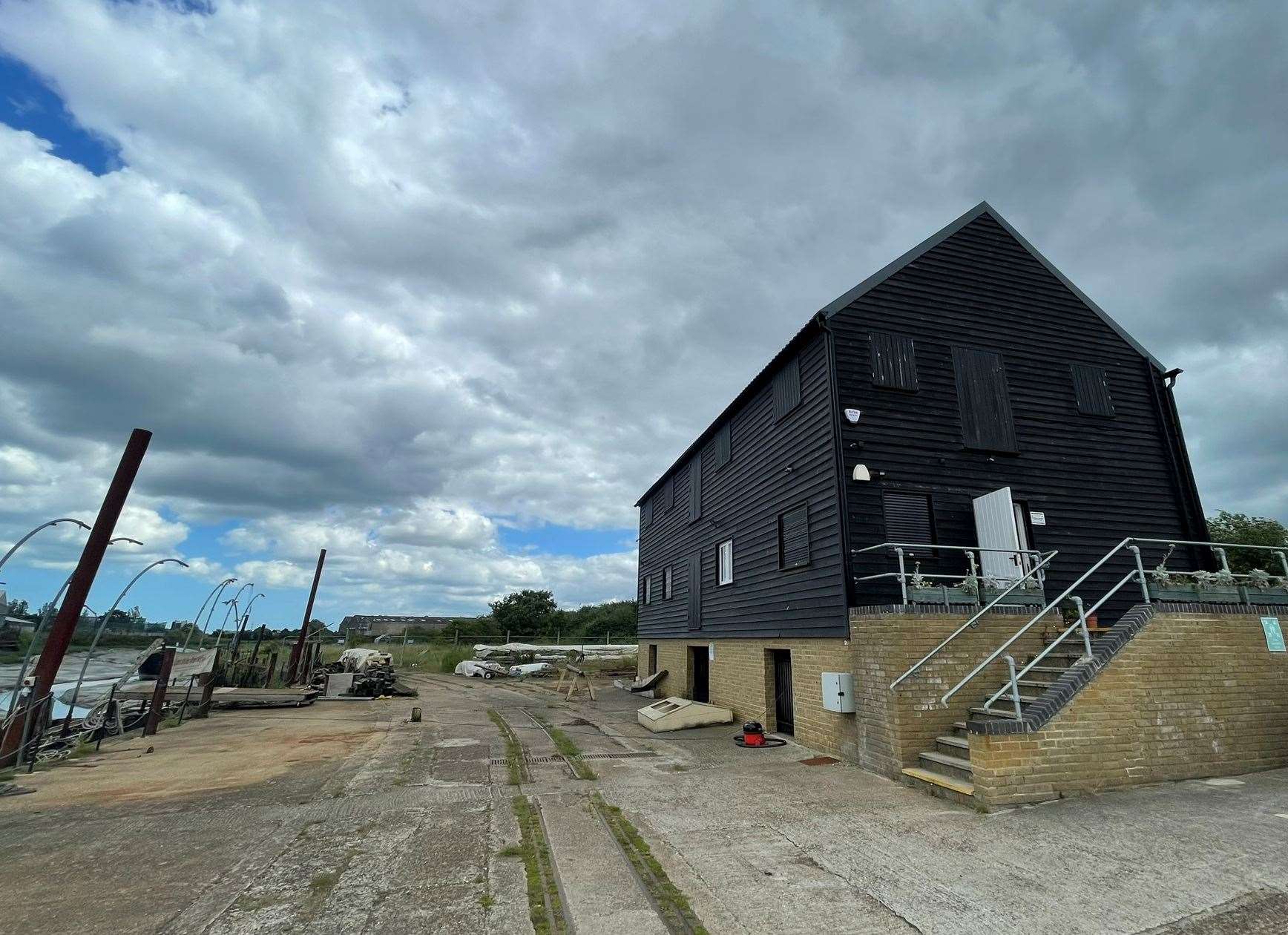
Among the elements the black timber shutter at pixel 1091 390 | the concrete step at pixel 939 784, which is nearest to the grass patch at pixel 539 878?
the concrete step at pixel 939 784

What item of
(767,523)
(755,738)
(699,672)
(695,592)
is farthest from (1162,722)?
(699,672)

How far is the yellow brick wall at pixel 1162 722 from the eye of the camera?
680 centimetres

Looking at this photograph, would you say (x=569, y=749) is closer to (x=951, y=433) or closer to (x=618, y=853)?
(x=618, y=853)

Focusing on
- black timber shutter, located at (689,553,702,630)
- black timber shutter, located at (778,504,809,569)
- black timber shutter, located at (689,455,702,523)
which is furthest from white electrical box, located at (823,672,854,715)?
black timber shutter, located at (689,455,702,523)

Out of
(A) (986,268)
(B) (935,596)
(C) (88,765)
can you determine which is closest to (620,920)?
(B) (935,596)

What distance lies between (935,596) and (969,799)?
3089 millimetres

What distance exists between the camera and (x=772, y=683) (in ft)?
42.7

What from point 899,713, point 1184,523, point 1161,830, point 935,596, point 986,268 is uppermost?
point 986,268

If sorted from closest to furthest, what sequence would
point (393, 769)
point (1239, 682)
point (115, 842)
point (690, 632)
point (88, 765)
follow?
point (115, 842) < point (1239, 682) < point (393, 769) < point (88, 765) < point (690, 632)

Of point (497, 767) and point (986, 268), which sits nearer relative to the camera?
point (497, 767)

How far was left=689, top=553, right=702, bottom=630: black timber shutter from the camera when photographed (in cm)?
1775

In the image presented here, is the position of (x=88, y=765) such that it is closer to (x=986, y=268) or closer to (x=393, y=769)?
(x=393, y=769)

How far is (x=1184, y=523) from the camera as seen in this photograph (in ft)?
41.8

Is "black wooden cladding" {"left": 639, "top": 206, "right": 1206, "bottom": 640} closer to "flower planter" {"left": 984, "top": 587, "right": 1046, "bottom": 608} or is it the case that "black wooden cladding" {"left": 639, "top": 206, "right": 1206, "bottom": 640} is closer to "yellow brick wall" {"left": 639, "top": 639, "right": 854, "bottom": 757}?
"yellow brick wall" {"left": 639, "top": 639, "right": 854, "bottom": 757}
